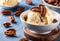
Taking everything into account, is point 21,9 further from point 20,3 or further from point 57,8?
point 57,8

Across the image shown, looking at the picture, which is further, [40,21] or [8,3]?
[8,3]

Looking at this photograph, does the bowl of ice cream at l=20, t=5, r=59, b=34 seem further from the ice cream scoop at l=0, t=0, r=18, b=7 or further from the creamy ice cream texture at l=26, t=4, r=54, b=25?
the ice cream scoop at l=0, t=0, r=18, b=7

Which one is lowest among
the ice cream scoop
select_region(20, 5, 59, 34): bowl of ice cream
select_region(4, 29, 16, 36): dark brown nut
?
select_region(4, 29, 16, 36): dark brown nut

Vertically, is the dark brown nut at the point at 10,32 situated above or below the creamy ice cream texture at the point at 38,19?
below

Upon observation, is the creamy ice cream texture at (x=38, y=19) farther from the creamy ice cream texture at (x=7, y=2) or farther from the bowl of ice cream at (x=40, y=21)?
the creamy ice cream texture at (x=7, y=2)

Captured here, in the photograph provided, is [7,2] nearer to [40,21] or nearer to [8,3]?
[8,3]

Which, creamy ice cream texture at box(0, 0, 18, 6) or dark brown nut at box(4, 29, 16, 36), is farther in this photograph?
creamy ice cream texture at box(0, 0, 18, 6)

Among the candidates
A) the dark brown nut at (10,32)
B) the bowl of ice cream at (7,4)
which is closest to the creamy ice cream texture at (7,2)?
the bowl of ice cream at (7,4)

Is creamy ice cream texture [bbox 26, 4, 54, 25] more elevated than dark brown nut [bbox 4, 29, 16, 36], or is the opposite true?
creamy ice cream texture [bbox 26, 4, 54, 25]

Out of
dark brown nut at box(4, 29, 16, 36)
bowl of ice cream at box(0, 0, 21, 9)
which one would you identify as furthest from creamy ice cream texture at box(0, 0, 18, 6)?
dark brown nut at box(4, 29, 16, 36)

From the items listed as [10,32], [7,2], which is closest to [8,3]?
[7,2]
